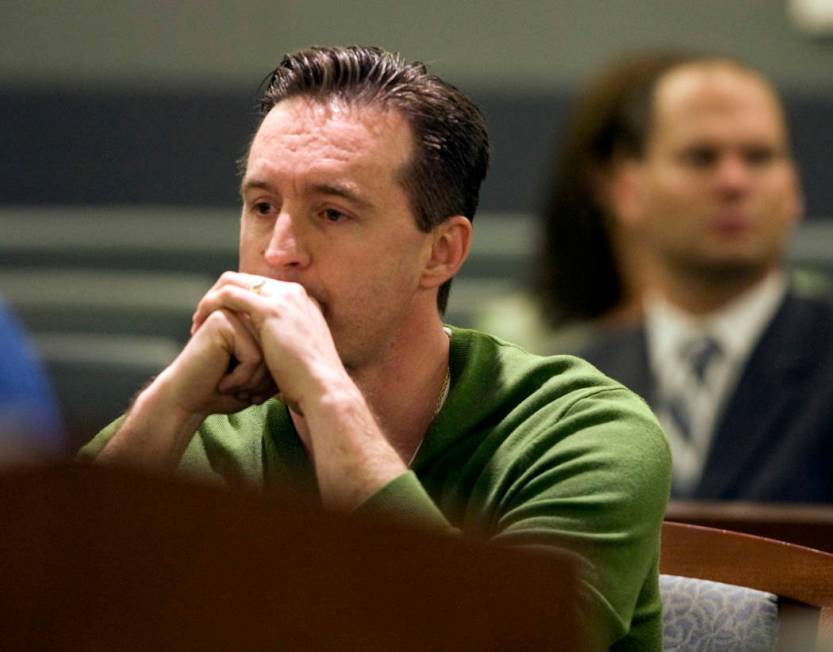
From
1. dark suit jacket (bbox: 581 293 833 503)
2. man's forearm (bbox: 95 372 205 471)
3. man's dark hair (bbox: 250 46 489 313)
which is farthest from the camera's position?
dark suit jacket (bbox: 581 293 833 503)

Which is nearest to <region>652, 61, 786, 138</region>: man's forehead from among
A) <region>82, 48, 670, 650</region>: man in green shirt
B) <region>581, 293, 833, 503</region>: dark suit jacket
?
<region>581, 293, 833, 503</region>: dark suit jacket

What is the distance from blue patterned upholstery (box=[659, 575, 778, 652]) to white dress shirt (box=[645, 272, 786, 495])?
1.45 m

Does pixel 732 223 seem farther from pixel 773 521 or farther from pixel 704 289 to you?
pixel 773 521

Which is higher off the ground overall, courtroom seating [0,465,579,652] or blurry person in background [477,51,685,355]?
courtroom seating [0,465,579,652]

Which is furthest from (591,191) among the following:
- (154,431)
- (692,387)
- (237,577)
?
(237,577)

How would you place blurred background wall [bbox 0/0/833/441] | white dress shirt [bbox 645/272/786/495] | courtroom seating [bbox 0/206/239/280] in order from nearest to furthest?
white dress shirt [bbox 645/272/786/495] < courtroom seating [bbox 0/206/239/280] < blurred background wall [bbox 0/0/833/441]

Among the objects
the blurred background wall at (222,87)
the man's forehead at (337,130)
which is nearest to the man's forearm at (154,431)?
the man's forehead at (337,130)

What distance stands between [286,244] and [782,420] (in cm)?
163

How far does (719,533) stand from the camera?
1.80m

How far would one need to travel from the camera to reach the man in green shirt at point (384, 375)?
1609mm

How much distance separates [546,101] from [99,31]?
127cm

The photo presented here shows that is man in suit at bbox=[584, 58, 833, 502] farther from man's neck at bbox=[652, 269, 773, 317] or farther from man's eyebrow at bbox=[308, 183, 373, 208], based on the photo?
man's eyebrow at bbox=[308, 183, 373, 208]

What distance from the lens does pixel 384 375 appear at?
1.84m

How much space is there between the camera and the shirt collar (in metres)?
3.35
